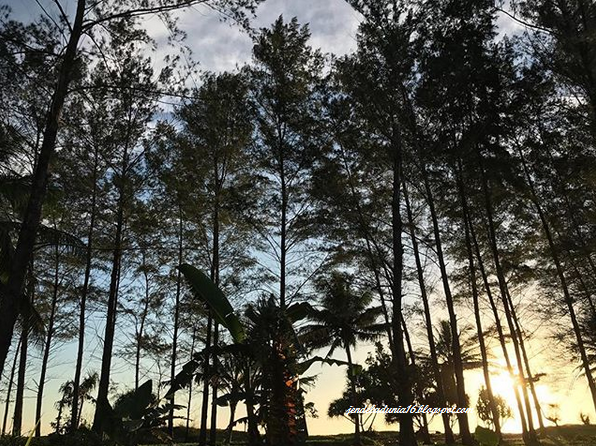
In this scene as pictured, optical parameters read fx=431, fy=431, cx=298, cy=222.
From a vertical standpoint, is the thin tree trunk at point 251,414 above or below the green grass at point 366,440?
above

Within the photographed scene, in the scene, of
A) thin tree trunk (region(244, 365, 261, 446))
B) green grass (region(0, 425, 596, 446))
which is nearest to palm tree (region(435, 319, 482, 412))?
green grass (region(0, 425, 596, 446))

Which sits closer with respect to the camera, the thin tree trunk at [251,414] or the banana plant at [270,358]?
the banana plant at [270,358]

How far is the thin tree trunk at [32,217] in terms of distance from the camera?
196 inches

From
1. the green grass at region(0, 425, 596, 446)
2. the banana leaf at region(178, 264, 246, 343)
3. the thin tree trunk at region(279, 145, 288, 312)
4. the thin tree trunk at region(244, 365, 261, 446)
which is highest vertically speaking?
the thin tree trunk at region(279, 145, 288, 312)

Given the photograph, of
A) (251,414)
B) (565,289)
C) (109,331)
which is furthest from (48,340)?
(565,289)

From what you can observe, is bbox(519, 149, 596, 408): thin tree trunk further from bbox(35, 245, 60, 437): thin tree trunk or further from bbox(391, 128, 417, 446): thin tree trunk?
bbox(35, 245, 60, 437): thin tree trunk

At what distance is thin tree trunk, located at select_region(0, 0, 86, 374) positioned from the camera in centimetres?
497

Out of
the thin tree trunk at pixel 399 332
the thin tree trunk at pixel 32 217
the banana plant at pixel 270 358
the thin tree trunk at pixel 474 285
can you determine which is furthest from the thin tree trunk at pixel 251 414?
the thin tree trunk at pixel 474 285

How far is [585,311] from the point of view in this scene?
1508cm

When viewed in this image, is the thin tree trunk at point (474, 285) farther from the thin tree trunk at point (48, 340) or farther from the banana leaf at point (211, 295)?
the thin tree trunk at point (48, 340)

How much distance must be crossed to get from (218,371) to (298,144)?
Result: 8161mm

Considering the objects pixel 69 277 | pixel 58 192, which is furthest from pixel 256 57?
pixel 69 277

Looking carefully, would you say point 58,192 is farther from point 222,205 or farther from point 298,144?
point 298,144

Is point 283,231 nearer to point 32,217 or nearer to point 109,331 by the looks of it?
point 109,331
